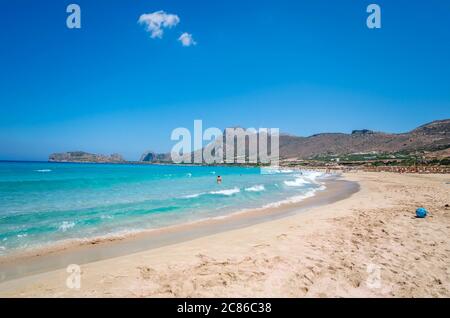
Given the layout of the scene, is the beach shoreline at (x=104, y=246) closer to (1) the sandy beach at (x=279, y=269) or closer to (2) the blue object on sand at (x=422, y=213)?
(1) the sandy beach at (x=279, y=269)

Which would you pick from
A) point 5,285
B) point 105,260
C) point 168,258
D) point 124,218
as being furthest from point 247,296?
point 124,218

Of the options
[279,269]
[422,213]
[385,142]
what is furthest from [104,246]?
[385,142]

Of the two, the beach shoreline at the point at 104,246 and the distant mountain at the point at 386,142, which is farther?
the distant mountain at the point at 386,142

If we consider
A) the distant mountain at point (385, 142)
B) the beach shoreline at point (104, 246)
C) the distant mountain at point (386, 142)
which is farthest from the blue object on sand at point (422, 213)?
the distant mountain at point (386, 142)

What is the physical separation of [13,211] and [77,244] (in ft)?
30.0

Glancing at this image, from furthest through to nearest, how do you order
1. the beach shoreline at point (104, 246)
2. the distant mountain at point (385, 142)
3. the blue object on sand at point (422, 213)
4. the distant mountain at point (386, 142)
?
the distant mountain at point (386, 142)
the distant mountain at point (385, 142)
the blue object on sand at point (422, 213)
the beach shoreline at point (104, 246)

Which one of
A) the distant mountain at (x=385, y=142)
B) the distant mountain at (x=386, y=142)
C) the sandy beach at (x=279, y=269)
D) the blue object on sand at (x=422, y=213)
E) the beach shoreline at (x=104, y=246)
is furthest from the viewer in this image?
the distant mountain at (x=386, y=142)

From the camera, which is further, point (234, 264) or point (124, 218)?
point (124, 218)

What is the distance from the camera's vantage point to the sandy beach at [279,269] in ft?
15.1

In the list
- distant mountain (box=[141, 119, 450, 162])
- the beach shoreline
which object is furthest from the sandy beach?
distant mountain (box=[141, 119, 450, 162])

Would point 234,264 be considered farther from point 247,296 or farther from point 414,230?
point 414,230

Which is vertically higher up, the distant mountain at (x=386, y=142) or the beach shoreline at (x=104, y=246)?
the distant mountain at (x=386, y=142)

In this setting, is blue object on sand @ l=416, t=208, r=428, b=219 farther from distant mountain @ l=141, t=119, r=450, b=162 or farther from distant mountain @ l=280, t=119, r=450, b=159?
distant mountain @ l=280, t=119, r=450, b=159
